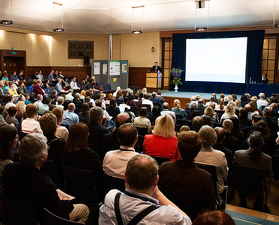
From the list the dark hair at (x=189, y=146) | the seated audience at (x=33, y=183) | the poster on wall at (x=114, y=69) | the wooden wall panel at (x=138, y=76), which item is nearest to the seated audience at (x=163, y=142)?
the dark hair at (x=189, y=146)

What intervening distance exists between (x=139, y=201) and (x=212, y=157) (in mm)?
1674

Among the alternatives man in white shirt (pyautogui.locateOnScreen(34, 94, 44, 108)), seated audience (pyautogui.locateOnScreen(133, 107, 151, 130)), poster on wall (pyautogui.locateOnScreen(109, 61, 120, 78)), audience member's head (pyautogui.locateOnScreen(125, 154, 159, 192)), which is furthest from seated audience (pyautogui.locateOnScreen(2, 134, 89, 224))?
poster on wall (pyautogui.locateOnScreen(109, 61, 120, 78))

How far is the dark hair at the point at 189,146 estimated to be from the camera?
7.25 feet

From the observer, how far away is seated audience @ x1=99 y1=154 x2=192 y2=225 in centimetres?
135

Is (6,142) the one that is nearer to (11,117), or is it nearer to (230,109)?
(11,117)

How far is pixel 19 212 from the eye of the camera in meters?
1.85

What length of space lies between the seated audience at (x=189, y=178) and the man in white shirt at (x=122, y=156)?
0.40 meters

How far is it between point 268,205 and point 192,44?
1286 centimetres

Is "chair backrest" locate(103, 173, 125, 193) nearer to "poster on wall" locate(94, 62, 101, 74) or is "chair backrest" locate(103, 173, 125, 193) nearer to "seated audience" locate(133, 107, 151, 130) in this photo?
"seated audience" locate(133, 107, 151, 130)

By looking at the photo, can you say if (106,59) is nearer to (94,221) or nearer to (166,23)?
(166,23)

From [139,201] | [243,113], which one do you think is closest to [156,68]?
[243,113]

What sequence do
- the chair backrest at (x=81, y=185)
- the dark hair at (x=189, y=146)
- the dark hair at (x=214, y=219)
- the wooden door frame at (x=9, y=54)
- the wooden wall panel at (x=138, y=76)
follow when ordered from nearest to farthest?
the dark hair at (x=214, y=219), the dark hair at (x=189, y=146), the chair backrest at (x=81, y=185), the wooden door frame at (x=9, y=54), the wooden wall panel at (x=138, y=76)

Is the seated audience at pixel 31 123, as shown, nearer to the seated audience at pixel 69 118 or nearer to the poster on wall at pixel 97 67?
the seated audience at pixel 69 118

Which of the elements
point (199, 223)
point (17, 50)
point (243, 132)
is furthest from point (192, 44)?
point (199, 223)
